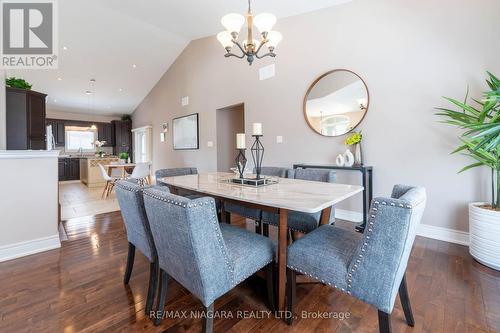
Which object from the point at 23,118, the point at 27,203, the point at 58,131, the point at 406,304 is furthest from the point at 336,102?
the point at 58,131

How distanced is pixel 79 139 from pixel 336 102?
30.6ft

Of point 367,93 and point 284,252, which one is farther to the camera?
point 367,93

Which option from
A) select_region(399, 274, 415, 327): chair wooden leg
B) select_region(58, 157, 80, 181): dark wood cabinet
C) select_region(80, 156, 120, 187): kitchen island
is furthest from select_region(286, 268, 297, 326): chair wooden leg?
select_region(58, 157, 80, 181): dark wood cabinet

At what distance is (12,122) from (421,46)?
205 inches

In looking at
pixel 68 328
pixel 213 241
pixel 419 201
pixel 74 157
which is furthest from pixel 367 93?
pixel 74 157

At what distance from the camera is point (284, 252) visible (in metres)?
1.31

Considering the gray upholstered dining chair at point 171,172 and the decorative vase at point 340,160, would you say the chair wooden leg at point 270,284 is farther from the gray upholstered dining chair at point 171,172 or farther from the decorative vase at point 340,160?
the decorative vase at point 340,160

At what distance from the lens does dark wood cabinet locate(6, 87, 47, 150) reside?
3061 millimetres

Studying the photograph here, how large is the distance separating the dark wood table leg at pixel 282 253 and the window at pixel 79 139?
31.9 ft

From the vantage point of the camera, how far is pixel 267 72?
3.91 metres

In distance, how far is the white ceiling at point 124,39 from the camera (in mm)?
3725

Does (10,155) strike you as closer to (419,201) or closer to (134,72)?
(419,201)

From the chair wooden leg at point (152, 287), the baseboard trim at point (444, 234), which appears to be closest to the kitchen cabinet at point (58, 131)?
the chair wooden leg at point (152, 287)

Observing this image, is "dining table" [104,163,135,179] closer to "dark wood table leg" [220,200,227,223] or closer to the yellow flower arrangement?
"dark wood table leg" [220,200,227,223]
